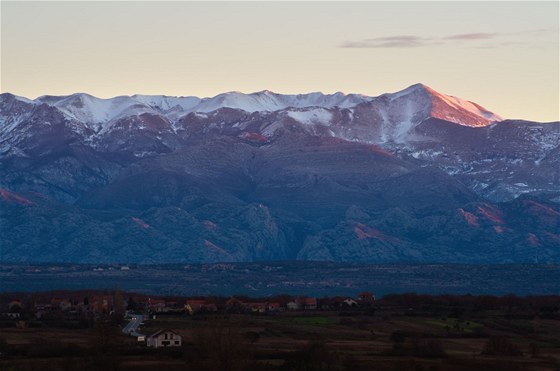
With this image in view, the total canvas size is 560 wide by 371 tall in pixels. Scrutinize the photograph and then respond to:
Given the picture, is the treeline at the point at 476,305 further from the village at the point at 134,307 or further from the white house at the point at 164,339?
the white house at the point at 164,339

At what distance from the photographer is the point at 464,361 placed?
4646 inches

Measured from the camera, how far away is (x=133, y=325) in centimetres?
15050

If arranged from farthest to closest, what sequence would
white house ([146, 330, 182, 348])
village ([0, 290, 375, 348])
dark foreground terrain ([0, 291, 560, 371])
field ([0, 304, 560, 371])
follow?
village ([0, 290, 375, 348])
white house ([146, 330, 182, 348])
dark foreground terrain ([0, 291, 560, 371])
field ([0, 304, 560, 371])

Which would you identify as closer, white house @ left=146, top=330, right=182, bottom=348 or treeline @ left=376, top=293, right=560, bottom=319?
white house @ left=146, top=330, right=182, bottom=348

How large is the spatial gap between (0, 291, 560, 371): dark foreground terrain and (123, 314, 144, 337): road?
1.11 m

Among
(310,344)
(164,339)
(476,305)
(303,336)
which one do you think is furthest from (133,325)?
(476,305)

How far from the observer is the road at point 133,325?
138863 millimetres

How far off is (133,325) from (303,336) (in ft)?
58.2

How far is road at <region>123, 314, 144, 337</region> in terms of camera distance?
138863mm

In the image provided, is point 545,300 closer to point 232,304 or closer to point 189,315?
point 232,304

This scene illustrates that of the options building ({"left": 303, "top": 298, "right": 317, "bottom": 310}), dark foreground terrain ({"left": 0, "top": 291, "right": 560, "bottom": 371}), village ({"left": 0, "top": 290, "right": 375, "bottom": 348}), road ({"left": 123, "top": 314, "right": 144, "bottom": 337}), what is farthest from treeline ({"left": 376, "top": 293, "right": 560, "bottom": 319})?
road ({"left": 123, "top": 314, "right": 144, "bottom": 337})

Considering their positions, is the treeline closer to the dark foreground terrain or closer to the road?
the dark foreground terrain

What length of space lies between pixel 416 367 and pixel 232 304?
77447 mm

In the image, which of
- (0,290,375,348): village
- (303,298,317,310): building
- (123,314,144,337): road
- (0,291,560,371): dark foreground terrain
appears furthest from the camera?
(303,298,317,310): building
